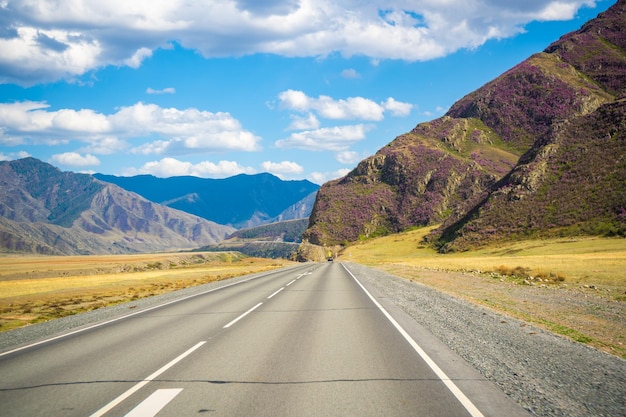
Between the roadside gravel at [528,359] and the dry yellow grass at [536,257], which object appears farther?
the dry yellow grass at [536,257]

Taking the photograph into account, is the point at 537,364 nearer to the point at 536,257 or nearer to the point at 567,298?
the point at 567,298

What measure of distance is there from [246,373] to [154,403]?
5.54 feet

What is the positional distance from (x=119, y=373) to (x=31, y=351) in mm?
3604

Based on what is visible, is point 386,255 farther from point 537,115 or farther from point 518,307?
point 537,115

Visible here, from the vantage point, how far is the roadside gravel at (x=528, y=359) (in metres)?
5.46

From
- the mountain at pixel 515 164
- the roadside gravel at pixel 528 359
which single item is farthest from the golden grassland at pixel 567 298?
the mountain at pixel 515 164

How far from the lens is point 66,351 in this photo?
9055 mm

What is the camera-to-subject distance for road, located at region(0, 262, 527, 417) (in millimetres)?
5422

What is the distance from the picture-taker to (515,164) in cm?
13150

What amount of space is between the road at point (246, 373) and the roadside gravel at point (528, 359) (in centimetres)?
48

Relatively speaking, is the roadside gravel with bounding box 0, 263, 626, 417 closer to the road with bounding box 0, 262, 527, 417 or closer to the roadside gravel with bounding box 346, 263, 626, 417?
the roadside gravel with bounding box 346, 263, 626, 417

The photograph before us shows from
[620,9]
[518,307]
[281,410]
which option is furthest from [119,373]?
[620,9]

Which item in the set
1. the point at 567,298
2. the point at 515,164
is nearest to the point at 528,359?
the point at 567,298

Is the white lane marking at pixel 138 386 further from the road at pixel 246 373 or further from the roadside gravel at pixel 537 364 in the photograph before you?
the roadside gravel at pixel 537 364
